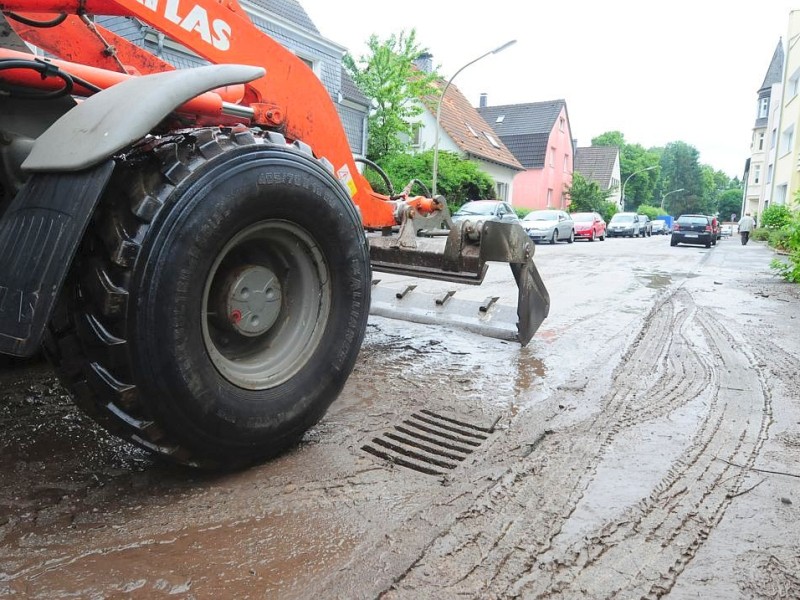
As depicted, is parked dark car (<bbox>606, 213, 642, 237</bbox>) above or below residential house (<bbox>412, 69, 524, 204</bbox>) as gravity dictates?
below

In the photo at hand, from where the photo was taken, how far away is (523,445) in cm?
293

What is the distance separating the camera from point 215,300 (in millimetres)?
2432

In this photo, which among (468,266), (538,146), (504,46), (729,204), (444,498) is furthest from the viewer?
(729,204)

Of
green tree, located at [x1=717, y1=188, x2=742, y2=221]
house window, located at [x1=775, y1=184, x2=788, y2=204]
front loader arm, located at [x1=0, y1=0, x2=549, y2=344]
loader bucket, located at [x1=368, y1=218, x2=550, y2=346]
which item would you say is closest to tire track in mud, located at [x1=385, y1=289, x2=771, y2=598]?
loader bucket, located at [x1=368, y1=218, x2=550, y2=346]

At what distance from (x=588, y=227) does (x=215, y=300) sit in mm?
28050

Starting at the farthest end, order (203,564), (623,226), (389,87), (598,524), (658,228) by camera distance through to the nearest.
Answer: (658,228) → (623,226) → (389,87) → (598,524) → (203,564)

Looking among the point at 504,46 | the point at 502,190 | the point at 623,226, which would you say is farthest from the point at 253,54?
the point at 623,226

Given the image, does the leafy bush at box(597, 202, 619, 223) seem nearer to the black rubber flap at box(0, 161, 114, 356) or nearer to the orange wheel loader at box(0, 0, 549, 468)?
the orange wheel loader at box(0, 0, 549, 468)

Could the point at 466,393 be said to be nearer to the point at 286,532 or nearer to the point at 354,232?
the point at 354,232

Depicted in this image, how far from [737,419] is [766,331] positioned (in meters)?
3.14

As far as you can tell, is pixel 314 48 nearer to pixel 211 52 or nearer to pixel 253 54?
pixel 253 54

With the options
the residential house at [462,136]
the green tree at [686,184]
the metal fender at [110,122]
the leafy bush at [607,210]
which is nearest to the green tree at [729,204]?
the green tree at [686,184]

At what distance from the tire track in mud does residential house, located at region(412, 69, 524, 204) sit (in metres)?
23.2

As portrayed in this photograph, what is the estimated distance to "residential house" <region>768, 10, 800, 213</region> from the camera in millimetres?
27047
